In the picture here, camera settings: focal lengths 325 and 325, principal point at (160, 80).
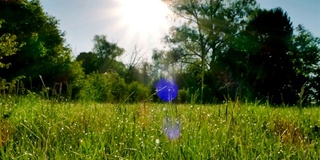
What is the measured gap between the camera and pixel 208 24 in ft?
129

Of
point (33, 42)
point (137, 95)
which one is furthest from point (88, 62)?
point (137, 95)

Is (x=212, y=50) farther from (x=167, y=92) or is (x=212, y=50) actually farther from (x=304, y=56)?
(x=167, y=92)

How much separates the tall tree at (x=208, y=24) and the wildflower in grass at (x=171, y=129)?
36.3m

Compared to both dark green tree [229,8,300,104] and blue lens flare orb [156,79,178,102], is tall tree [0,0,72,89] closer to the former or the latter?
dark green tree [229,8,300,104]

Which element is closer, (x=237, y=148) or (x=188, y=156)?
(x=188, y=156)

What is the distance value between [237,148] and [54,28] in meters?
34.2

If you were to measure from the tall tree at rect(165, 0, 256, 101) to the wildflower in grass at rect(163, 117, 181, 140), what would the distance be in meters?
36.3

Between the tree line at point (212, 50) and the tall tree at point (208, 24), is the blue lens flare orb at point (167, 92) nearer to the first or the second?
the tree line at point (212, 50)

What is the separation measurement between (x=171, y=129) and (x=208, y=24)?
124 feet

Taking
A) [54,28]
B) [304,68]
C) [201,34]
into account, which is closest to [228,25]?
[201,34]

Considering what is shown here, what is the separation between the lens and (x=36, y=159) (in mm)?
1697

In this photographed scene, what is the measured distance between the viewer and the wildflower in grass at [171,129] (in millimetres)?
2253

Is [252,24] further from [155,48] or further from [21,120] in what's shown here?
[21,120]

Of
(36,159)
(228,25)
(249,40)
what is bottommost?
(36,159)
